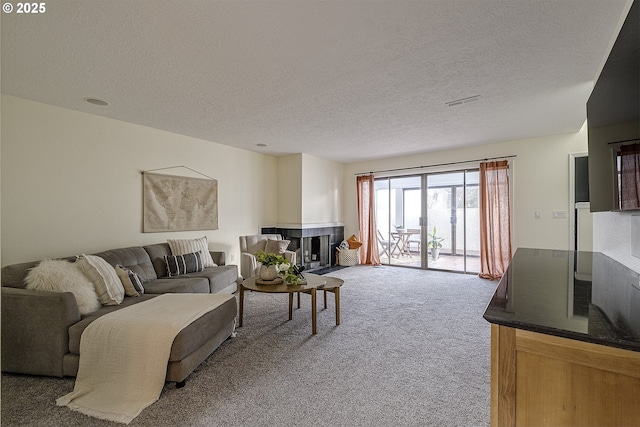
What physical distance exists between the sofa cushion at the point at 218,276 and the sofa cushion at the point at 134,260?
42cm

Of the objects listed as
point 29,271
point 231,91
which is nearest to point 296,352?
point 29,271

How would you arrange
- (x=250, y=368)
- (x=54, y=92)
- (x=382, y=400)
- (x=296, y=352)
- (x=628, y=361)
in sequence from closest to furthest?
(x=628, y=361)
(x=382, y=400)
(x=250, y=368)
(x=296, y=352)
(x=54, y=92)

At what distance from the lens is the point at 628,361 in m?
0.80

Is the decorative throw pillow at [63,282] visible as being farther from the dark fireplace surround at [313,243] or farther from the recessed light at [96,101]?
the dark fireplace surround at [313,243]

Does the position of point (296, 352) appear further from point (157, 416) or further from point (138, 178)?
point (138, 178)

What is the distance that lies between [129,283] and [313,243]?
4086 millimetres

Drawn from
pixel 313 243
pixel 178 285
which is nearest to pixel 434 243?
pixel 313 243

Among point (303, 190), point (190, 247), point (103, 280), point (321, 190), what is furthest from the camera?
point (321, 190)

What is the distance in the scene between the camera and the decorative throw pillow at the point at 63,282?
2223 millimetres

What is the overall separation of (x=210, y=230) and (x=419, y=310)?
11.3 feet

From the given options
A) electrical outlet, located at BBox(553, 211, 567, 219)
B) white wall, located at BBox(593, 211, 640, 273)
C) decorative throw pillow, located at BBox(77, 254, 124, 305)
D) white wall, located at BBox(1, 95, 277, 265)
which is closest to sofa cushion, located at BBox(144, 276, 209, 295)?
decorative throw pillow, located at BBox(77, 254, 124, 305)

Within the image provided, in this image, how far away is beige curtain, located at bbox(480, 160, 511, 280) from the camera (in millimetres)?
4965

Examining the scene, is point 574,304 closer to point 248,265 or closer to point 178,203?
point 248,265

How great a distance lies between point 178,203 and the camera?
4.37 meters
